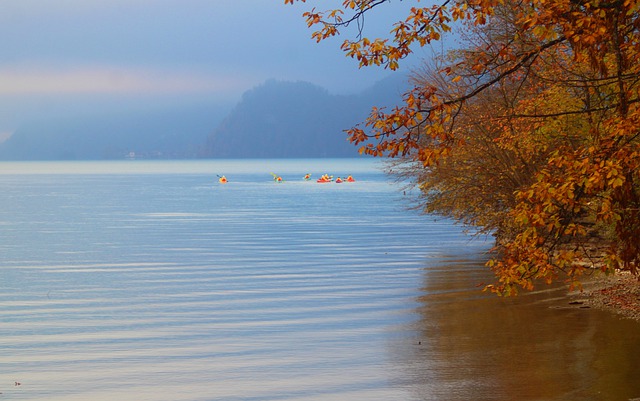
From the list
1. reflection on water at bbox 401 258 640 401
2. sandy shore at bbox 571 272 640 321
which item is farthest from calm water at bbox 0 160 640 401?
sandy shore at bbox 571 272 640 321

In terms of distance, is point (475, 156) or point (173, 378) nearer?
point (173, 378)

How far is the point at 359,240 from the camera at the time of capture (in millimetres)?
39219

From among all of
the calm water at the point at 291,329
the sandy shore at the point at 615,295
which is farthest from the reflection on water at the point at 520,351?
the sandy shore at the point at 615,295

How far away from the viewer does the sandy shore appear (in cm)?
1841

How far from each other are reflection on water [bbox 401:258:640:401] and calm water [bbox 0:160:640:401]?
0.14 ft

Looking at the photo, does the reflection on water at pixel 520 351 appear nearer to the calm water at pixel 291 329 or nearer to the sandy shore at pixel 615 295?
the calm water at pixel 291 329

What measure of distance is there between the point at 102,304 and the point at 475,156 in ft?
38.6

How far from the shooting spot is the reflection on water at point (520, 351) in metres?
12.3

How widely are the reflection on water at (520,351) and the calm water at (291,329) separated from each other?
43 millimetres

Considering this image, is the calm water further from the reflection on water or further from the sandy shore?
the sandy shore

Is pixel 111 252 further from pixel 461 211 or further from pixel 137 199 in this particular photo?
pixel 137 199

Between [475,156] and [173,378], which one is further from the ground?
[475,156]

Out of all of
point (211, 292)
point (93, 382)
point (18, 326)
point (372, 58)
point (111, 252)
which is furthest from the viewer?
point (111, 252)

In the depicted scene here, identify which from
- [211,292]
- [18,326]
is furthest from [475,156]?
[18,326]
